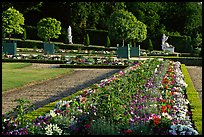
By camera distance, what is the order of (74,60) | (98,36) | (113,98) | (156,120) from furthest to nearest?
1. (98,36)
2. (74,60)
3. (113,98)
4. (156,120)

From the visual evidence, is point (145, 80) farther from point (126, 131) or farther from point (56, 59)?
point (56, 59)

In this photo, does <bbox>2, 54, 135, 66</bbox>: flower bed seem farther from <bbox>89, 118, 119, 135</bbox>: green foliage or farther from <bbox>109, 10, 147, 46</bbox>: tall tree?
<bbox>89, 118, 119, 135</bbox>: green foliage

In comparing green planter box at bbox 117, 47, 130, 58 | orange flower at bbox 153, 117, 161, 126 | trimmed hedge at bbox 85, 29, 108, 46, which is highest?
trimmed hedge at bbox 85, 29, 108, 46

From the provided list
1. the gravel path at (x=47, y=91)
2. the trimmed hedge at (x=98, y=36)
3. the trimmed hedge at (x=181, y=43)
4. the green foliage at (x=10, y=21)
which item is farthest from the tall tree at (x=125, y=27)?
the gravel path at (x=47, y=91)

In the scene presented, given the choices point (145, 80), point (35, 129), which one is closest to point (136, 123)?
point (35, 129)

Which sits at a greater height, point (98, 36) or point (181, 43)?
point (98, 36)

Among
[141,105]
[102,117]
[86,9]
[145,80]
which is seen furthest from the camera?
[86,9]

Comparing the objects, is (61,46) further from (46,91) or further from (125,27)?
(46,91)

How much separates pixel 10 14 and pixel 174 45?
1329 centimetres

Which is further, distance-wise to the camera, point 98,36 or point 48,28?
point 98,36

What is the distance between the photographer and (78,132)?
4758 millimetres

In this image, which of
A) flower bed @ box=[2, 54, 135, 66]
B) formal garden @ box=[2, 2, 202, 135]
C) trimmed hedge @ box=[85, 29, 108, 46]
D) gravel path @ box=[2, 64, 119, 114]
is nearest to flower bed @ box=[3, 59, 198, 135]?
formal garden @ box=[2, 2, 202, 135]

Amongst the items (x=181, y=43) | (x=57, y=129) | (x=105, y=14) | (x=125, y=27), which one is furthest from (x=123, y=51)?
(x=105, y=14)

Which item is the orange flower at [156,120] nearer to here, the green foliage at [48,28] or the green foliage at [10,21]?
the green foliage at [10,21]
